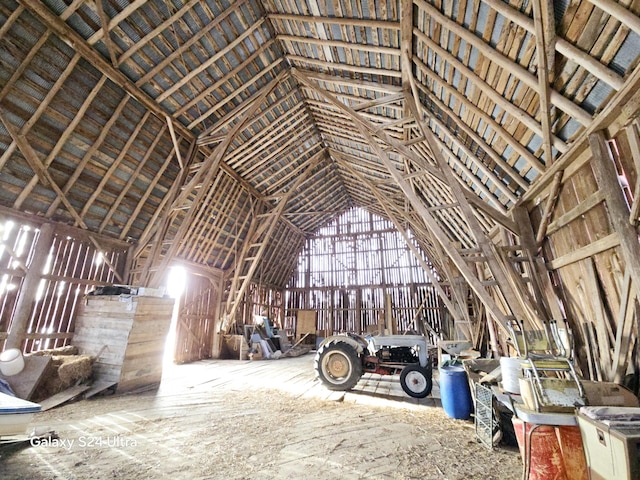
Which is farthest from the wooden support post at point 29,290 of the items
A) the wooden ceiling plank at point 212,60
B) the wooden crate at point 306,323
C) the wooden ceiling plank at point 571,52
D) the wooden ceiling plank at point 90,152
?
the wooden crate at point 306,323

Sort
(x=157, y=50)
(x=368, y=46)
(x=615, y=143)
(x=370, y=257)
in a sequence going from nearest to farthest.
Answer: (x=615, y=143) → (x=368, y=46) → (x=157, y=50) → (x=370, y=257)

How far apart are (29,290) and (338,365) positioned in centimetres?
623

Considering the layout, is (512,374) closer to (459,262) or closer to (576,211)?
(459,262)

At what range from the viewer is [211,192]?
27.8ft

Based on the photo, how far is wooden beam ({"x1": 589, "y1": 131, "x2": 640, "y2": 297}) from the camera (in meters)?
2.38

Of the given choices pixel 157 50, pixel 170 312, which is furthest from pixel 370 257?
pixel 157 50

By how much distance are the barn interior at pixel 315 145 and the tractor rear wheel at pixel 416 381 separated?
0.78 metres

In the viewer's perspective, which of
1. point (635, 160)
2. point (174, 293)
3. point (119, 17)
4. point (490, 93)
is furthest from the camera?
point (174, 293)

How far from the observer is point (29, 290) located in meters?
5.36

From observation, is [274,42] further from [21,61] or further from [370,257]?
[370,257]

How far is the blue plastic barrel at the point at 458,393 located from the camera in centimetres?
381

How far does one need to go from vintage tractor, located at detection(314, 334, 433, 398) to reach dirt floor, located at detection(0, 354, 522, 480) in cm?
39

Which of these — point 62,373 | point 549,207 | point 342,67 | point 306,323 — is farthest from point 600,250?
point 306,323

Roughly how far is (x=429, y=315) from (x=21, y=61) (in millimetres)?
14580
